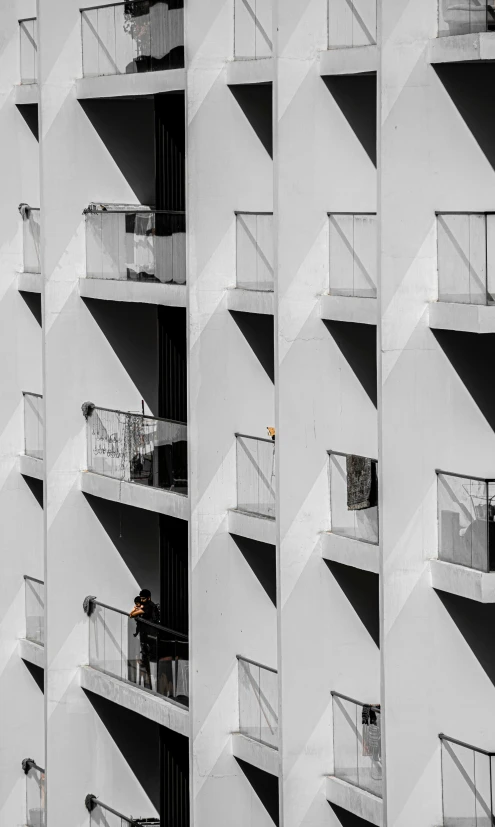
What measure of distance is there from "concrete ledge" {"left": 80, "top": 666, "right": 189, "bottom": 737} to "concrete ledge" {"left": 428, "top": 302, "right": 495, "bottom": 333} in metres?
9.22

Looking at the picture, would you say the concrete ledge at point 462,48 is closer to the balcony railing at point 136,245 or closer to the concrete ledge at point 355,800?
the balcony railing at point 136,245

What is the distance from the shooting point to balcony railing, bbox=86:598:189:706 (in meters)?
28.8

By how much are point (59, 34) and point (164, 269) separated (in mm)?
5642

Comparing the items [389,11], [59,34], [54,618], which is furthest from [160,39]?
[54,618]

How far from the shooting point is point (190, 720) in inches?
1103

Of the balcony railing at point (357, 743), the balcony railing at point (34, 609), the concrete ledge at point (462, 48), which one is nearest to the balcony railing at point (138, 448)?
the balcony railing at point (34, 609)

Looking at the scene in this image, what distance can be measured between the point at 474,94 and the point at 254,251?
215 inches

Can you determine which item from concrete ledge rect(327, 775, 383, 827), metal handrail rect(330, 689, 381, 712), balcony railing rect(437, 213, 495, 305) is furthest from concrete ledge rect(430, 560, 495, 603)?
concrete ledge rect(327, 775, 383, 827)

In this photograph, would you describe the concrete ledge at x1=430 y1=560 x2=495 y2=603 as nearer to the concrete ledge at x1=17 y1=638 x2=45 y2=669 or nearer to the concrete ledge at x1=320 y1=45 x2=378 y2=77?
the concrete ledge at x1=320 y1=45 x2=378 y2=77

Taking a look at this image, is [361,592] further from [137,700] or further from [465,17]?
[465,17]

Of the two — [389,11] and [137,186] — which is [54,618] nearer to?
[137,186]

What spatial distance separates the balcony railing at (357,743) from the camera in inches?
982

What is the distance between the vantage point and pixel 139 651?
30312 millimetres

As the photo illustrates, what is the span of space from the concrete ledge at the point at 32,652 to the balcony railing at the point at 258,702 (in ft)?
24.5
